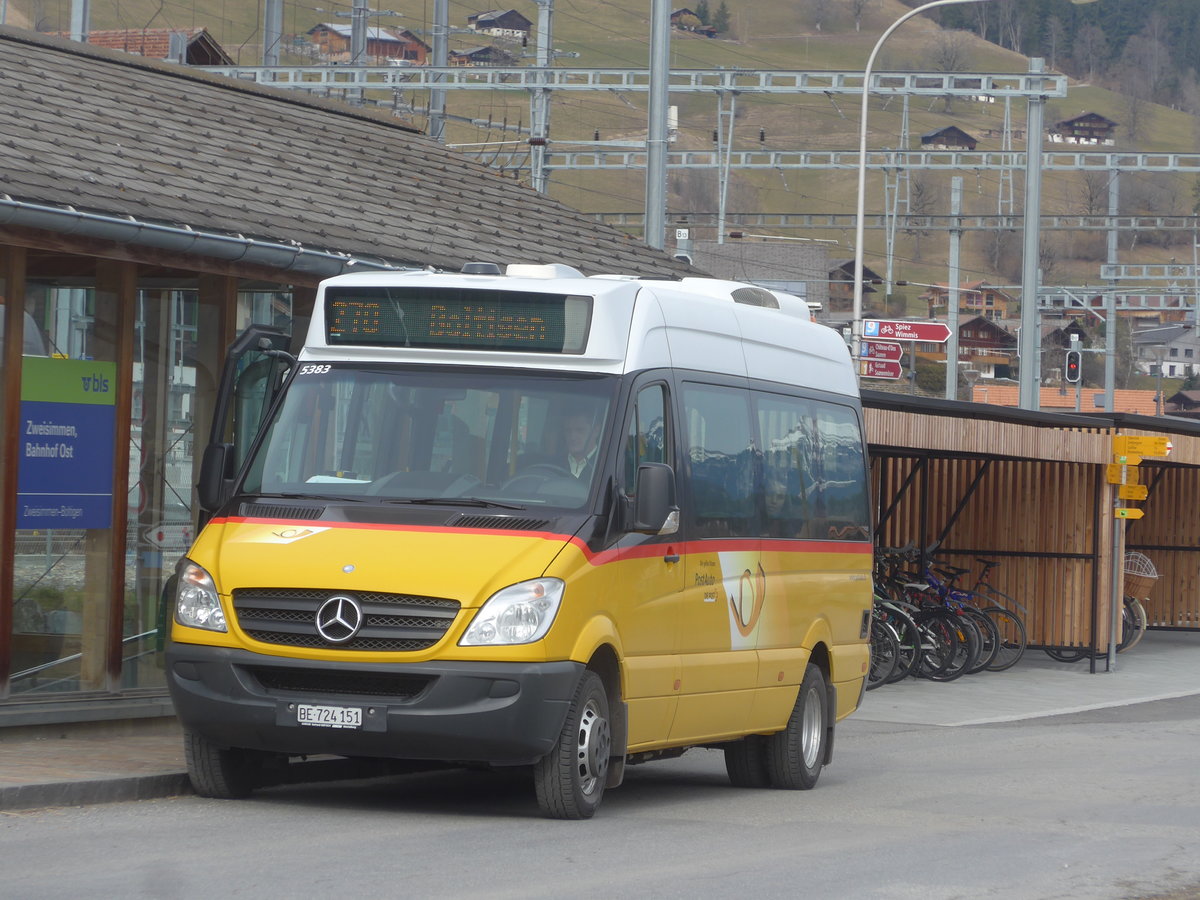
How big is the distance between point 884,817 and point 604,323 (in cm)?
313

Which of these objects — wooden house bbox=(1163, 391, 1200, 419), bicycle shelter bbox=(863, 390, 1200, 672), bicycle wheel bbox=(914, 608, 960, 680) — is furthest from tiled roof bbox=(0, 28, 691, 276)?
wooden house bbox=(1163, 391, 1200, 419)

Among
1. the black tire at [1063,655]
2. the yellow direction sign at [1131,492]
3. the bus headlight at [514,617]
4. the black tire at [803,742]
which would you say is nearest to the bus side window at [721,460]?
the black tire at [803,742]

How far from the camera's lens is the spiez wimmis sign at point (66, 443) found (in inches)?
484

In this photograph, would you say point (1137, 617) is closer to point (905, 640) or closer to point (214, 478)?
point (905, 640)

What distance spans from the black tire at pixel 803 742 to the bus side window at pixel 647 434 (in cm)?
257

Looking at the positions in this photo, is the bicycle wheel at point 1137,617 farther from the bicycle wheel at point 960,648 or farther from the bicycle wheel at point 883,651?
the bicycle wheel at point 883,651

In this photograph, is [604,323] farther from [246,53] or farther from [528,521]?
[246,53]

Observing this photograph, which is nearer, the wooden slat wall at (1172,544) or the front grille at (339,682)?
the front grille at (339,682)

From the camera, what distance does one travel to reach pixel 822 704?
13.2 m

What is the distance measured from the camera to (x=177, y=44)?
2705cm

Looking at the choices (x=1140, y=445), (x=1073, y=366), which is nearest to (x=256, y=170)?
(x=1140, y=445)

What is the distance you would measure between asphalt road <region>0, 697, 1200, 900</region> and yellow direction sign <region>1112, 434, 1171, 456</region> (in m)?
12.0

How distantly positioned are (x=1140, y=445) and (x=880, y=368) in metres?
6.38

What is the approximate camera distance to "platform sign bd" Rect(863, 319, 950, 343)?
101ft
